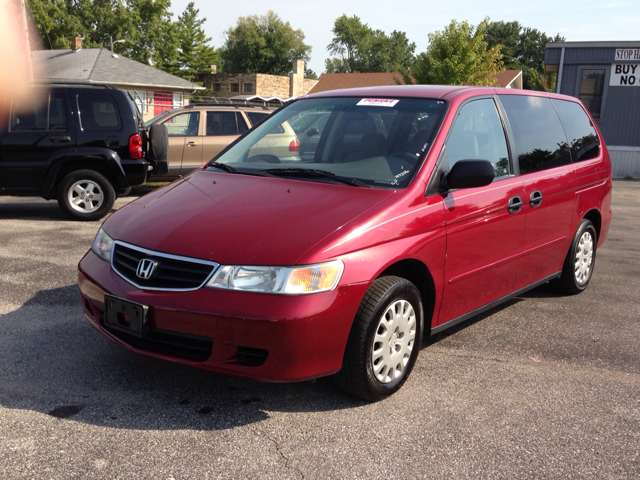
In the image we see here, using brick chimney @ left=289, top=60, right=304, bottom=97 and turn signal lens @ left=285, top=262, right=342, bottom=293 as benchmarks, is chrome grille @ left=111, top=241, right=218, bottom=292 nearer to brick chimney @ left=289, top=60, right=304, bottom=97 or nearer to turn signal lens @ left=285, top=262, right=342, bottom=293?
turn signal lens @ left=285, top=262, right=342, bottom=293

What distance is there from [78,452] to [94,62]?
124 feet

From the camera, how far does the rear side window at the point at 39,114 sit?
29.1 ft

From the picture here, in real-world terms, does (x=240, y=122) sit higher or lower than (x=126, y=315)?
higher

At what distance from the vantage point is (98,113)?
9195 mm

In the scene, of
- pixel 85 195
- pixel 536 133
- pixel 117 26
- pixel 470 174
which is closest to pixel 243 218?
pixel 470 174

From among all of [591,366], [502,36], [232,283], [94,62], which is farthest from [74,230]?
[502,36]

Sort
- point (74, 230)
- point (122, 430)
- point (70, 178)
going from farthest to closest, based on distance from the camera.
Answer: point (70, 178), point (74, 230), point (122, 430)

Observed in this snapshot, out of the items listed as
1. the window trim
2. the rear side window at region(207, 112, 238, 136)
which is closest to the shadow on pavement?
the rear side window at region(207, 112, 238, 136)

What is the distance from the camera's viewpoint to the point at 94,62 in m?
37.0

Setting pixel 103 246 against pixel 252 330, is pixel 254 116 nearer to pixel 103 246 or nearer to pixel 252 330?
pixel 103 246

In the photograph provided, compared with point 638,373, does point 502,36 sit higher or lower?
higher

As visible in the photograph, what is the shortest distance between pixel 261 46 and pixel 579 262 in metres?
87.6

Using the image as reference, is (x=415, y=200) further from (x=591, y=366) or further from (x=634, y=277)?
(x=634, y=277)

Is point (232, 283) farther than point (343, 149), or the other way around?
point (343, 149)
